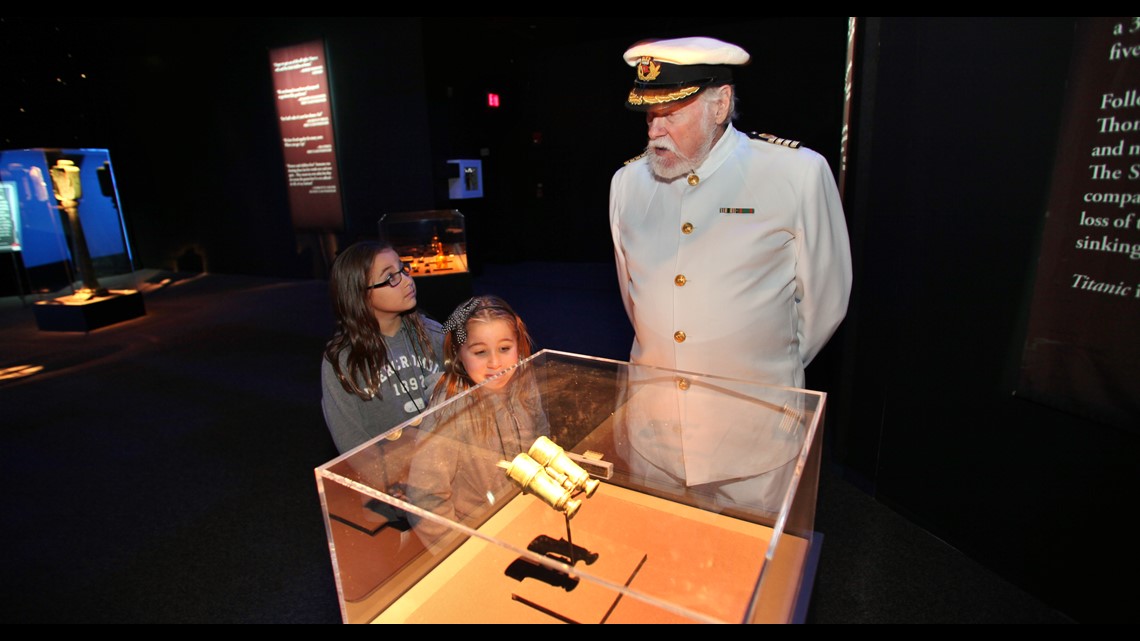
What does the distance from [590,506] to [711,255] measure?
2.66 ft

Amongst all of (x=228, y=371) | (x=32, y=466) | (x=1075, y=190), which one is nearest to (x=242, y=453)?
(x=32, y=466)

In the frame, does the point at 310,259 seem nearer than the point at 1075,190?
No

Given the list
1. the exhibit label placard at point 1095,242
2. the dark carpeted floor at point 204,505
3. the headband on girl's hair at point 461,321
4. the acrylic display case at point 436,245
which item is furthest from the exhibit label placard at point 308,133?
the exhibit label placard at point 1095,242

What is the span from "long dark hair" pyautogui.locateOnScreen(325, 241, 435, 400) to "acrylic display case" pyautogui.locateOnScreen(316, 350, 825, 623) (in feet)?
2.29

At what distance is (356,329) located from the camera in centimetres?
205

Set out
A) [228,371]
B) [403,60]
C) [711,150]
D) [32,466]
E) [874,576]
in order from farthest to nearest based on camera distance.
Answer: [403,60], [228,371], [32,466], [874,576], [711,150]

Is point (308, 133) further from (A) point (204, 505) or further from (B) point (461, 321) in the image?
(B) point (461, 321)

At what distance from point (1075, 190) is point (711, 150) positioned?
113 cm

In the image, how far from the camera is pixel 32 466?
3.37 meters

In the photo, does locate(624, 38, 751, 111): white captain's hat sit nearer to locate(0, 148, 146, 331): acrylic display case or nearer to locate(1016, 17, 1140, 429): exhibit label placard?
locate(1016, 17, 1140, 429): exhibit label placard

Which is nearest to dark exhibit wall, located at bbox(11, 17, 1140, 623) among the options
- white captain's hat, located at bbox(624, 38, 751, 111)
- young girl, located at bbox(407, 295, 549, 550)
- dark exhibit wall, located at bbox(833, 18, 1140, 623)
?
dark exhibit wall, located at bbox(833, 18, 1140, 623)

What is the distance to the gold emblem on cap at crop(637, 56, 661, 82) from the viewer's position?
1611 mm

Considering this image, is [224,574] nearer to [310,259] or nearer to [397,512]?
[397,512]

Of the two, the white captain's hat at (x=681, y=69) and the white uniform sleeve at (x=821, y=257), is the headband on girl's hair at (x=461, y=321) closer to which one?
the white captain's hat at (x=681, y=69)
